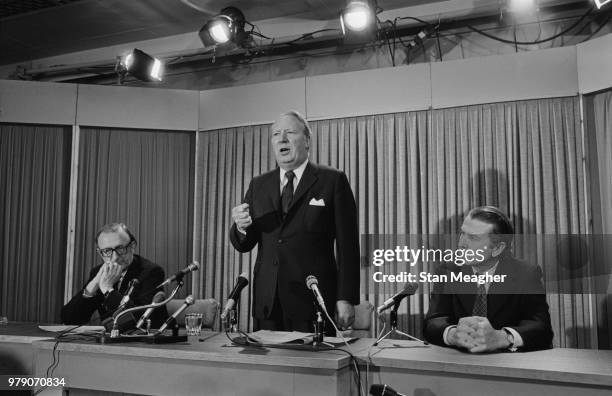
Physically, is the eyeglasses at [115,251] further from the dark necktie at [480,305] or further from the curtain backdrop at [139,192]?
the dark necktie at [480,305]

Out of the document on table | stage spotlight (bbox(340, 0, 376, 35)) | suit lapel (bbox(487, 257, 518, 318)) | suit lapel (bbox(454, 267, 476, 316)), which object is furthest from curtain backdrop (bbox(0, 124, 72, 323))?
suit lapel (bbox(487, 257, 518, 318))

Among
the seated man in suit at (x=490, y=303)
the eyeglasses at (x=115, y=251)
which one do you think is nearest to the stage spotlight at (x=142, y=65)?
the eyeglasses at (x=115, y=251)

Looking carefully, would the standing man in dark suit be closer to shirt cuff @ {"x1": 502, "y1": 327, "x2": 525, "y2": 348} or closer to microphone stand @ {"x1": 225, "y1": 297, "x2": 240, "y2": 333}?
microphone stand @ {"x1": 225, "y1": 297, "x2": 240, "y2": 333}

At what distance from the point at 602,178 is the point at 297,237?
232 centimetres

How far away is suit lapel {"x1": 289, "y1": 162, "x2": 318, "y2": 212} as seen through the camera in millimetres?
2906

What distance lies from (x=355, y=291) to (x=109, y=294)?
55.1 inches

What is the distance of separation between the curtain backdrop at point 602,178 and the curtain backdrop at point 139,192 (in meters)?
3.29

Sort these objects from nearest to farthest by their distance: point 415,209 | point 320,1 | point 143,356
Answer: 1. point 143,356
2. point 415,209
3. point 320,1

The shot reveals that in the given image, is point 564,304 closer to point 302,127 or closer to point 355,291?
point 355,291

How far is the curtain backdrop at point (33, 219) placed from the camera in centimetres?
500

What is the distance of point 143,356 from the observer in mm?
2189

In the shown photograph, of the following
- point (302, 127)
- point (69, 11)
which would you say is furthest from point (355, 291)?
point (69, 11)

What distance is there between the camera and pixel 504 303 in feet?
8.43

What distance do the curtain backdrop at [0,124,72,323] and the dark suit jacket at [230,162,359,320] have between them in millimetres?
2855
